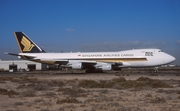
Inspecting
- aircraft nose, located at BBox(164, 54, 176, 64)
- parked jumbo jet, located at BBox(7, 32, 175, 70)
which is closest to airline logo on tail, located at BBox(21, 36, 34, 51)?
parked jumbo jet, located at BBox(7, 32, 175, 70)

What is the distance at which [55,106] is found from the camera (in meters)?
12.5

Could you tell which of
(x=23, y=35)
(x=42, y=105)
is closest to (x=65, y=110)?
(x=42, y=105)

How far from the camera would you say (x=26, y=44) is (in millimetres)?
54625

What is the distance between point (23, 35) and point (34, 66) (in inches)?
1869

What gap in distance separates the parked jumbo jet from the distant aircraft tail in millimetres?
1458

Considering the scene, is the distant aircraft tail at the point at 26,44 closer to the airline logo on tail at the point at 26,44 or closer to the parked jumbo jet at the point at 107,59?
the airline logo on tail at the point at 26,44

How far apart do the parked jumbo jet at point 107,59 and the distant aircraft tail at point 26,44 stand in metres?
1.46

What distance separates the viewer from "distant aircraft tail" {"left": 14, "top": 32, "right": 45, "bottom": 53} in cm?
5453

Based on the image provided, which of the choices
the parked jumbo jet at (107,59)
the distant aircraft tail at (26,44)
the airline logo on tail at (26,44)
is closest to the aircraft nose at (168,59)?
the parked jumbo jet at (107,59)

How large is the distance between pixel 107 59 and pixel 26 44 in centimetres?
1741

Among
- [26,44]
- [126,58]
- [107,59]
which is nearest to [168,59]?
[126,58]

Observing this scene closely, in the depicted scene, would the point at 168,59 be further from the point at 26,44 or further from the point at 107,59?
the point at 26,44

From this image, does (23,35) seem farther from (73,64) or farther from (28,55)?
(73,64)

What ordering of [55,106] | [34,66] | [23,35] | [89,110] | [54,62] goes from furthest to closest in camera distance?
[34,66]
[23,35]
[54,62]
[55,106]
[89,110]
